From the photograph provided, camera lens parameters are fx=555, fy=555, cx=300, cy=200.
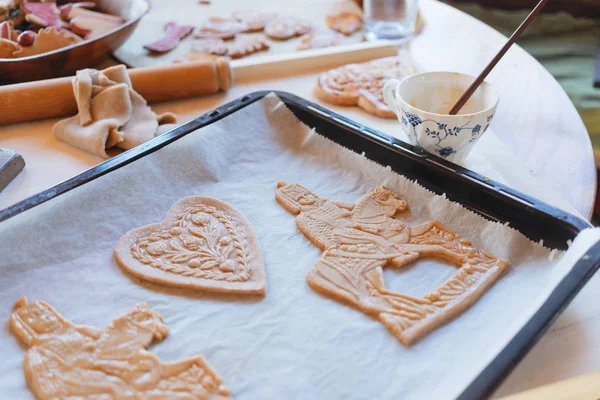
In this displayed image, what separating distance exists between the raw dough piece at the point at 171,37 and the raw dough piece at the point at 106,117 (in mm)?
413

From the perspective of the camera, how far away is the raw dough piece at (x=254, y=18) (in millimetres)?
1893

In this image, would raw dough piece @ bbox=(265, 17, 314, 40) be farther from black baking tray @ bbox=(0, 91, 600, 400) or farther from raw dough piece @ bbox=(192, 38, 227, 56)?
black baking tray @ bbox=(0, 91, 600, 400)

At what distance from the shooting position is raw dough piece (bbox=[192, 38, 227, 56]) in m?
1.73

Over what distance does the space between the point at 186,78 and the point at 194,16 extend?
0.68 m

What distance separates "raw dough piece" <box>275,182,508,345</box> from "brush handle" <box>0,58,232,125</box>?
1.53 ft

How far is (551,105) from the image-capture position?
1.41 m

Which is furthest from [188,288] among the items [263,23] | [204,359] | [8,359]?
[263,23]

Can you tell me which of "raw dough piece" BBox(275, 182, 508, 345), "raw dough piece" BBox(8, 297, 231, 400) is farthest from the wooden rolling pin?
"raw dough piece" BBox(8, 297, 231, 400)

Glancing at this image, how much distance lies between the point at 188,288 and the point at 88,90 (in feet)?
2.05

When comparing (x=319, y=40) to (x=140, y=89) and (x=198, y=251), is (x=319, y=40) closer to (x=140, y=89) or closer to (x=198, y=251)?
(x=140, y=89)

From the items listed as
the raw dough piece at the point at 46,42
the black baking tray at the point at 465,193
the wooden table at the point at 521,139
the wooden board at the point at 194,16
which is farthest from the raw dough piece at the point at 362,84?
the raw dough piece at the point at 46,42

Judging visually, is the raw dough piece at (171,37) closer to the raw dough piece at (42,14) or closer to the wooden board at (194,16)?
the wooden board at (194,16)

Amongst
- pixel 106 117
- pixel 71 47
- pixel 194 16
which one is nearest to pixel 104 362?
pixel 106 117

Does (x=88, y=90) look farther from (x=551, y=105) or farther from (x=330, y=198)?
(x=551, y=105)
